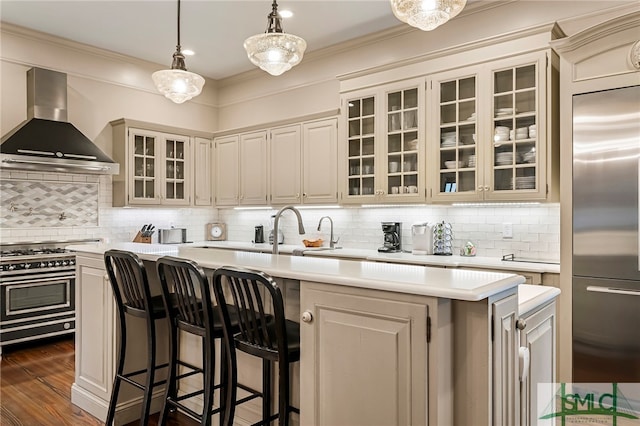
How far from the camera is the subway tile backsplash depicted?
152 inches

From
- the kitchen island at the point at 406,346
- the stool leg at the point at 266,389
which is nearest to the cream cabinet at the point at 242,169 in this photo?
the stool leg at the point at 266,389

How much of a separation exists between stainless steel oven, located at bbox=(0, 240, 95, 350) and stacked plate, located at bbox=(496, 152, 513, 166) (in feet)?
13.7

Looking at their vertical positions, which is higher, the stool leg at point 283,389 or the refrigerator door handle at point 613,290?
the refrigerator door handle at point 613,290

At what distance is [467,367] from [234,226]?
16.4 feet

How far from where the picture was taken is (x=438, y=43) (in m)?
4.34

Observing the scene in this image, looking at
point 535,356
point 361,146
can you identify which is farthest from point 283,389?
point 361,146

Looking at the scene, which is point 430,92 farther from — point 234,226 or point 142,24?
point 234,226

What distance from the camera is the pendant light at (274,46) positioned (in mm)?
2541

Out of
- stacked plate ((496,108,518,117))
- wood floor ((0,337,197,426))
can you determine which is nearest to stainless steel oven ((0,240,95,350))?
wood floor ((0,337,197,426))

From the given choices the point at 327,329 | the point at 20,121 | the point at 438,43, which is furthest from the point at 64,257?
the point at 438,43

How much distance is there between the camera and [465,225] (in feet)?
13.9

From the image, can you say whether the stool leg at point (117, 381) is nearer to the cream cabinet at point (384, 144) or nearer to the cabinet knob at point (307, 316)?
the cabinet knob at point (307, 316)

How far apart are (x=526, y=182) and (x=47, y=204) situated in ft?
15.4

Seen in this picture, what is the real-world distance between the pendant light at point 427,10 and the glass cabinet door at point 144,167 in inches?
154
